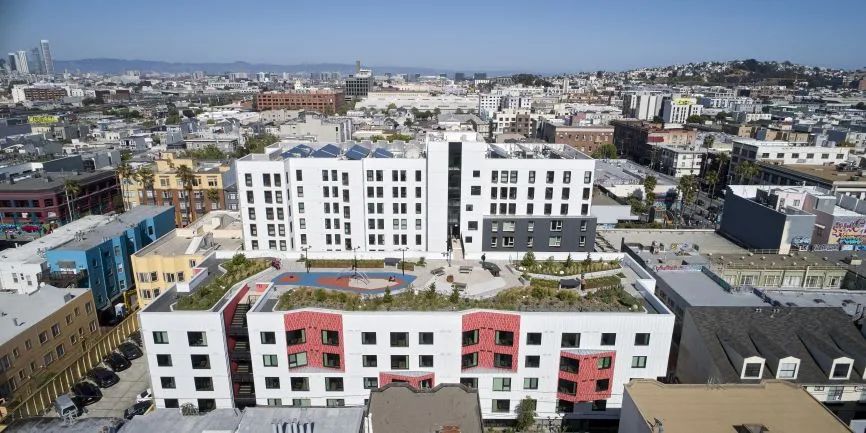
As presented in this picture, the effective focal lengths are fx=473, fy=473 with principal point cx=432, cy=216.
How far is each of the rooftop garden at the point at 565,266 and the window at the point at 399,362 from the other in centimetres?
1754

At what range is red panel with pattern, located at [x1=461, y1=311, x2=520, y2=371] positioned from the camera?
4062 cm

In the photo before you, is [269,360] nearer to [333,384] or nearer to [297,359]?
[297,359]

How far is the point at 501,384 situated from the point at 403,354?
938cm

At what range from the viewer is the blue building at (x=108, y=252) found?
2532 inches

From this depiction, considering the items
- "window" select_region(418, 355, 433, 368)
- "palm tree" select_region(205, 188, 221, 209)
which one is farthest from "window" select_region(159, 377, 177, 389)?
"palm tree" select_region(205, 188, 221, 209)

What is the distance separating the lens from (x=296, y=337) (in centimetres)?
4122

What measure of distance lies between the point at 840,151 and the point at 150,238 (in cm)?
14902

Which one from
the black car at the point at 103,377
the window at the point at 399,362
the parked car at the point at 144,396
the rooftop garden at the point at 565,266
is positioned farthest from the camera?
the black car at the point at 103,377

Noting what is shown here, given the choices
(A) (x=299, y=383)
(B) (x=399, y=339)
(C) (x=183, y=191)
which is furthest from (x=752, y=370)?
(C) (x=183, y=191)

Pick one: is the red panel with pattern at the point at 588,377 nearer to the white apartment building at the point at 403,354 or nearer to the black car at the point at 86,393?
the white apartment building at the point at 403,354

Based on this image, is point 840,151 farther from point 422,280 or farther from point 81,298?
point 81,298

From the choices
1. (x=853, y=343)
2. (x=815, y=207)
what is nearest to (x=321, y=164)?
(x=853, y=343)

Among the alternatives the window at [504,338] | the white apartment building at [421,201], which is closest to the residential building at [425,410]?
the window at [504,338]

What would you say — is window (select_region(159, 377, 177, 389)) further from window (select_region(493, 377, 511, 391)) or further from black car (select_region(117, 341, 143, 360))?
window (select_region(493, 377, 511, 391))
